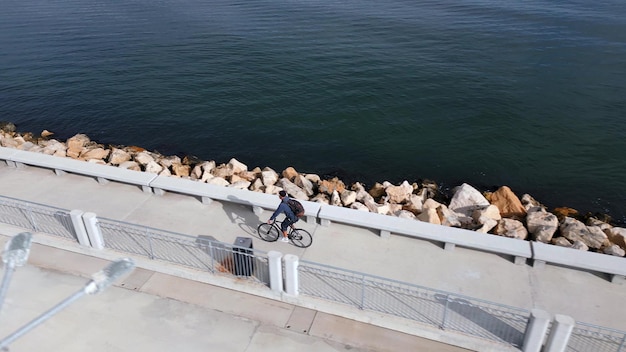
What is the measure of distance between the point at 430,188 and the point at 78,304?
591 inches

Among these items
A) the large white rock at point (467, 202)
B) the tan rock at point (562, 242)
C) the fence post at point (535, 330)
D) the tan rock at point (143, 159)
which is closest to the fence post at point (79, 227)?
the tan rock at point (143, 159)

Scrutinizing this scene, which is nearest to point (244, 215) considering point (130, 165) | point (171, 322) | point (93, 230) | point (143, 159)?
point (93, 230)

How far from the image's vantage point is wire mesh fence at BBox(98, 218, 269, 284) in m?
11.5

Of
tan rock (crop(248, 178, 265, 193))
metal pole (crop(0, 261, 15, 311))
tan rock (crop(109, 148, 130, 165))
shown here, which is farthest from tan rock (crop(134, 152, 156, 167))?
metal pole (crop(0, 261, 15, 311))

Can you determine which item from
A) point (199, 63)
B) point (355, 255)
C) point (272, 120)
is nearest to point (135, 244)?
point (355, 255)

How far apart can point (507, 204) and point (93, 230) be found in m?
14.0

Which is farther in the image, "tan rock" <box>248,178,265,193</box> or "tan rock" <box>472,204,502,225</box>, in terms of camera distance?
"tan rock" <box>248,178,265,193</box>

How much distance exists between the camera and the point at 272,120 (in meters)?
→ 27.9

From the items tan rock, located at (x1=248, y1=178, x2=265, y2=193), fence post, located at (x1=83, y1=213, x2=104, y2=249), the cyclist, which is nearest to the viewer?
fence post, located at (x1=83, y1=213, x2=104, y2=249)

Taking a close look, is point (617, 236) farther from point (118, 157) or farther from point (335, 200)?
point (118, 157)

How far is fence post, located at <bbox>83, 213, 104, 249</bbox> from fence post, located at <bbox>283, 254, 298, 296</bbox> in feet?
17.4

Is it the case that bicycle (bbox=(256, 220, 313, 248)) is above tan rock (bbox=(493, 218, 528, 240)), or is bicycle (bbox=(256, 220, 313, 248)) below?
above

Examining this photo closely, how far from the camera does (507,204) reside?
57.1 ft

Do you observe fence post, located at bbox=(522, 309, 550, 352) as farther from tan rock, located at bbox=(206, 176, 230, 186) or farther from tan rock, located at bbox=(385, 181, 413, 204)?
tan rock, located at bbox=(206, 176, 230, 186)
